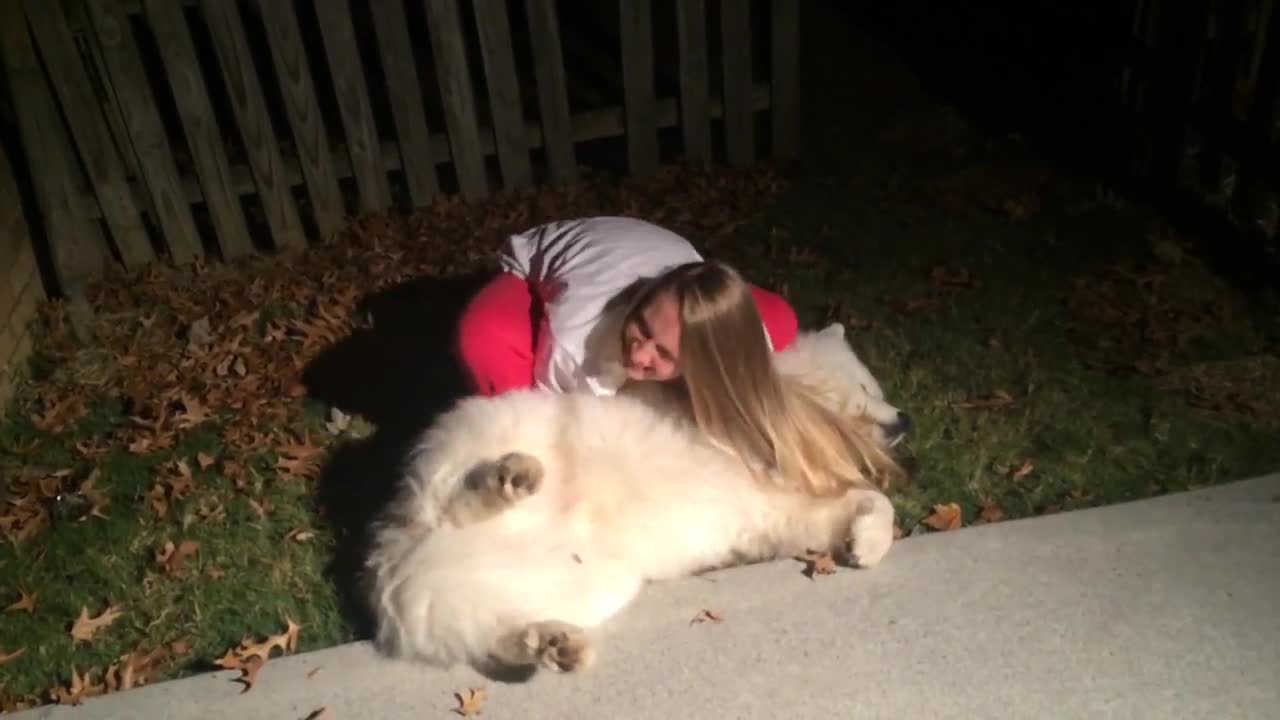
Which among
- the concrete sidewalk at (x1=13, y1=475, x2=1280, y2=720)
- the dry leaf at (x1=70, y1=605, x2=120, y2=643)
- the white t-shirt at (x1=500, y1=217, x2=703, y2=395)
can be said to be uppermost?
the white t-shirt at (x1=500, y1=217, x2=703, y2=395)

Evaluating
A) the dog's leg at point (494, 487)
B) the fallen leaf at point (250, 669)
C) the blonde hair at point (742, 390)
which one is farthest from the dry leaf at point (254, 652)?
the blonde hair at point (742, 390)

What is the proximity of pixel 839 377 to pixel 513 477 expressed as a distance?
1.28 meters

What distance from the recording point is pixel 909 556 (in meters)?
3.54

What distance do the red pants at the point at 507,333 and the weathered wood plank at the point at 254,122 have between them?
2.38 m

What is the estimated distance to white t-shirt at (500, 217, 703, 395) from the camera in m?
3.51

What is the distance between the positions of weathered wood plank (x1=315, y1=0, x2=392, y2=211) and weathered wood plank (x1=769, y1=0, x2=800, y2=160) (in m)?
2.29

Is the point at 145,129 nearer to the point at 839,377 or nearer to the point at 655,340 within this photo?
the point at 655,340

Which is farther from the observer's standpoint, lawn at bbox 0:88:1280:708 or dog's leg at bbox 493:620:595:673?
lawn at bbox 0:88:1280:708

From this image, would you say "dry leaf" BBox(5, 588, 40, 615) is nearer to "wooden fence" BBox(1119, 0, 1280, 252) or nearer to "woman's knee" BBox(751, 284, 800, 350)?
"woman's knee" BBox(751, 284, 800, 350)

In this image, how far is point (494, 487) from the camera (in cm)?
308

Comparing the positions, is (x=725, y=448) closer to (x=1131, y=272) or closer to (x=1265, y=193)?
(x=1131, y=272)

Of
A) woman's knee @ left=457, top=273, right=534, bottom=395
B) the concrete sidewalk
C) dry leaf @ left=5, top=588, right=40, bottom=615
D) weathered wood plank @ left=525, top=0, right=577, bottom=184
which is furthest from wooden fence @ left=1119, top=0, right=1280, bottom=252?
dry leaf @ left=5, top=588, right=40, bottom=615

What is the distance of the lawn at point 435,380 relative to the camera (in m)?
3.71

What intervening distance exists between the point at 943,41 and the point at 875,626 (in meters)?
5.92
